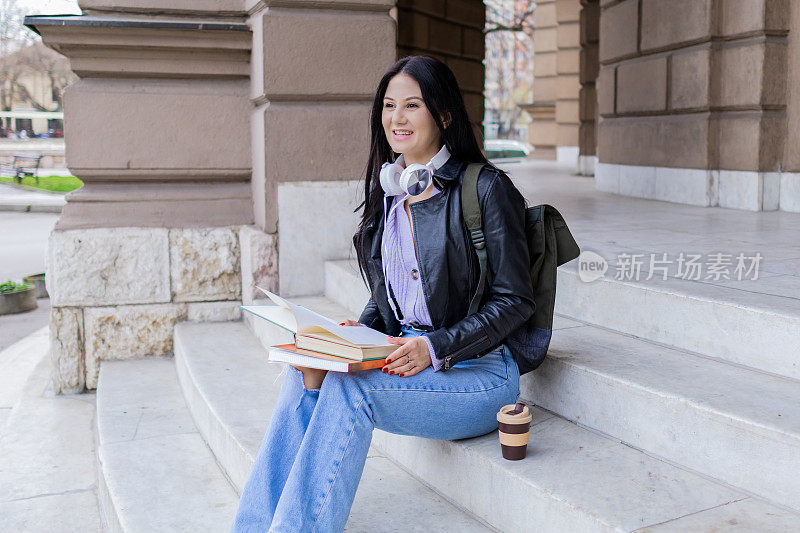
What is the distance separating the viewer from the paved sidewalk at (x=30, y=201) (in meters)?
20.4

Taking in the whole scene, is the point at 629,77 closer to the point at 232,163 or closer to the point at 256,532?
the point at 232,163

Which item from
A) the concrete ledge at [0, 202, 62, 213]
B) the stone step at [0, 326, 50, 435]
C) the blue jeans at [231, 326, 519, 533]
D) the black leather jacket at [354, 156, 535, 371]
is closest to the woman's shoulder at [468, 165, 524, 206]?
the black leather jacket at [354, 156, 535, 371]

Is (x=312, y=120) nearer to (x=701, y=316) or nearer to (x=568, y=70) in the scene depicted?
(x=701, y=316)

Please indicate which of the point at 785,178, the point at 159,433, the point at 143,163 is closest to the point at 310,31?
the point at 143,163

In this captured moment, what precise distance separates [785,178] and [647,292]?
12.5ft

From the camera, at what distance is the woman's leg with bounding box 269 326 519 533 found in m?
2.28

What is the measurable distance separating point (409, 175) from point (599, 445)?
1.03 m

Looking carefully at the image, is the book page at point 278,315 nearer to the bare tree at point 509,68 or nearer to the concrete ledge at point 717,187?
the concrete ledge at point 717,187

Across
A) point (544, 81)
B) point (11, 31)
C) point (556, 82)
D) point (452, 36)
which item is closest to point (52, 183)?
point (11, 31)

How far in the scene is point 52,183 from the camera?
83.3ft

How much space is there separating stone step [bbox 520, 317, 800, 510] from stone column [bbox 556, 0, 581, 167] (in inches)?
563

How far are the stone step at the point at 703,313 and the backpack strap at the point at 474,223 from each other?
823 mm

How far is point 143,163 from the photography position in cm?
516

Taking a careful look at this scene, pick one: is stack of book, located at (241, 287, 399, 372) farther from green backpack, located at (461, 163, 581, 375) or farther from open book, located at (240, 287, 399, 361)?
green backpack, located at (461, 163, 581, 375)
